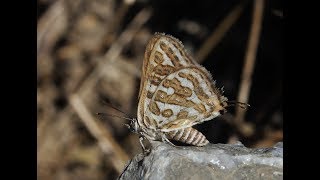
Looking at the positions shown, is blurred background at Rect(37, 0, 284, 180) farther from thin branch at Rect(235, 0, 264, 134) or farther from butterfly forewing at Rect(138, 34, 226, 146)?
butterfly forewing at Rect(138, 34, 226, 146)

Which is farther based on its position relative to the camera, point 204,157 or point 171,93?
point 171,93

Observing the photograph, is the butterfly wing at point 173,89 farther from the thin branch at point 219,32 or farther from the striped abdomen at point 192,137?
the thin branch at point 219,32

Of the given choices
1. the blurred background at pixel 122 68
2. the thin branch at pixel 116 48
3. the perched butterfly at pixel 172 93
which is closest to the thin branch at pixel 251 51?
the blurred background at pixel 122 68

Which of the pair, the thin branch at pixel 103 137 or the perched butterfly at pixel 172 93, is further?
the thin branch at pixel 103 137

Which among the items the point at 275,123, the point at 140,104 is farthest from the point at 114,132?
the point at 140,104

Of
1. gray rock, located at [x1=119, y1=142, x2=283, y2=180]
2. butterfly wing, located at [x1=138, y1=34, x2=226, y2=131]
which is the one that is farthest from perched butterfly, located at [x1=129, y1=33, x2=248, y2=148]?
gray rock, located at [x1=119, y1=142, x2=283, y2=180]

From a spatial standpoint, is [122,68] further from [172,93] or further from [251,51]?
[172,93]

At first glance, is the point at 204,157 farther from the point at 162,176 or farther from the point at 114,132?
the point at 114,132
